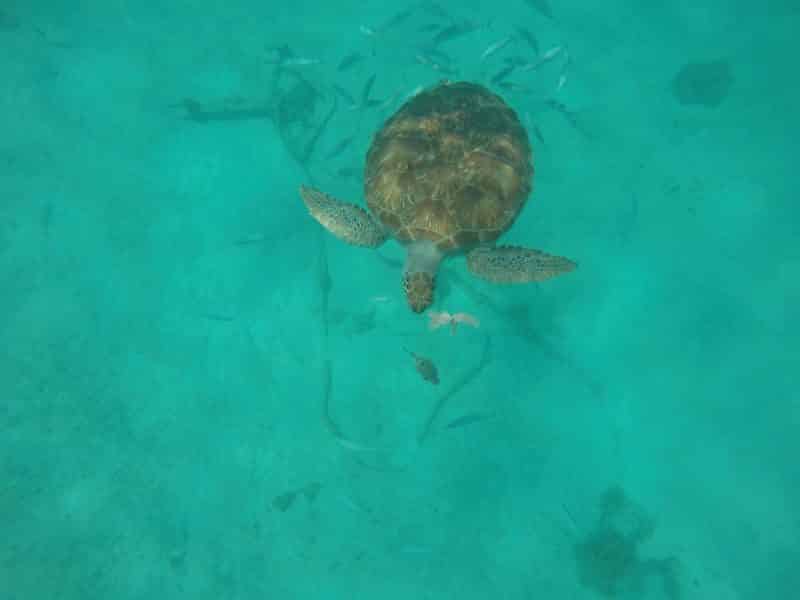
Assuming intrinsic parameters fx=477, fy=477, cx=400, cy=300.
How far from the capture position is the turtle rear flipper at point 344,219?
12.7 ft

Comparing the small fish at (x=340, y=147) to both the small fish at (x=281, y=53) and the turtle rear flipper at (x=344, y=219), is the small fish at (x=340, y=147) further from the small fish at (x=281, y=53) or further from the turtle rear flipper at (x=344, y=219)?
the small fish at (x=281, y=53)

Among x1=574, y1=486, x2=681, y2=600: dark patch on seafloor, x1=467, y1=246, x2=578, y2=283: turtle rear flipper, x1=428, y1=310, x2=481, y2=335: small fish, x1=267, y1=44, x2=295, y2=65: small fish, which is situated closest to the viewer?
x1=574, y1=486, x2=681, y2=600: dark patch on seafloor

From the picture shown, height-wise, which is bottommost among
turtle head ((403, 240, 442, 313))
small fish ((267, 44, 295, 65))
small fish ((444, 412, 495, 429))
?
small fish ((444, 412, 495, 429))

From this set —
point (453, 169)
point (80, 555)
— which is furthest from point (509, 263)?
point (80, 555)

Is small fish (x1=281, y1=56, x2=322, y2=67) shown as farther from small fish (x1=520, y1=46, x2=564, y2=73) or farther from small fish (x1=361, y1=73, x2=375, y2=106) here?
small fish (x1=520, y1=46, x2=564, y2=73)

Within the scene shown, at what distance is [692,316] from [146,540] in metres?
4.78

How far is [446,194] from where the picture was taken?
362 centimetres

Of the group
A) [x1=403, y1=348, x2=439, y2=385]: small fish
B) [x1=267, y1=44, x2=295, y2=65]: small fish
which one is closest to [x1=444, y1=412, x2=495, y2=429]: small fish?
[x1=403, y1=348, x2=439, y2=385]: small fish

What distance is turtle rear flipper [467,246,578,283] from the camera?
3.67m

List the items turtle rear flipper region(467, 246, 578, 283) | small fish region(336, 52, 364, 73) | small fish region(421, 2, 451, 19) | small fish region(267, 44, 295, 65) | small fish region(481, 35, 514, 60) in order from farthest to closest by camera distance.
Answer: small fish region(421, 2, 451, 19), small fish region(267, 44, 295, 65), small fish region(336, 52, 364, 73), small fish region(481, 35, 514, 60), turtle rear flipper region(467, 246, 578, 283)

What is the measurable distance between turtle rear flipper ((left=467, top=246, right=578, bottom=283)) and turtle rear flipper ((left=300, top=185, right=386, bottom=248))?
84 cm

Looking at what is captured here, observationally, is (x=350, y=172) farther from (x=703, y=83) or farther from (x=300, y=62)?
(x=703, y=83)

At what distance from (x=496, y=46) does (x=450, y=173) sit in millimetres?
1864

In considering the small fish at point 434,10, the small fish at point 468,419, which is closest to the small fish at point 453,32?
the small fish at point 434,10
